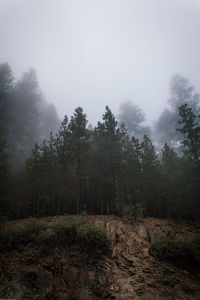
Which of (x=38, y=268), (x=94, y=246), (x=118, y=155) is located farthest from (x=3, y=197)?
(x=118, y=155)

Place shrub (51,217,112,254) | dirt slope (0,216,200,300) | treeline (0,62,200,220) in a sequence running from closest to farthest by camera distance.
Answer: dirt slope (0,216,200,300) < shrub (51,217,112,254) < treeline (0,62,200,220)

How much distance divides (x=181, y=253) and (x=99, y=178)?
9.81 meters

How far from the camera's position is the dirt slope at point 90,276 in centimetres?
586

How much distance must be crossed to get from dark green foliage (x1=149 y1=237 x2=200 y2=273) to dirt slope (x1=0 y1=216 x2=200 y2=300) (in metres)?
0.39

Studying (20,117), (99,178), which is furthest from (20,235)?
(20,117)

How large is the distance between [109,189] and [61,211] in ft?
21.0

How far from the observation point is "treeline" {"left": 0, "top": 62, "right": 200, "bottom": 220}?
1504 cm

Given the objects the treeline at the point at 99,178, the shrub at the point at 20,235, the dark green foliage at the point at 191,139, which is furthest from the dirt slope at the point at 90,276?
the dark green foliage at the point at 191,139

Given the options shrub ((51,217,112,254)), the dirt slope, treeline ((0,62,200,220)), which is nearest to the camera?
the dirt slope

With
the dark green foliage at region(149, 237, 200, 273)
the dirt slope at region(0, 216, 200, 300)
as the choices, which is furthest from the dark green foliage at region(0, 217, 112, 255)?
the dark green foliage at region(149, 237, 200, 273)

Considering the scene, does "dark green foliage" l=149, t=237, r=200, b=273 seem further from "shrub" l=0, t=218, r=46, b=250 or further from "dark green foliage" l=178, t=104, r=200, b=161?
"dark green foliage" l=178, t=104, r=200, b=161

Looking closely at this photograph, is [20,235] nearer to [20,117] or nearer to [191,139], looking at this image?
[191,139]

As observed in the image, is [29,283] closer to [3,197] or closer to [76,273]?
[76,273]

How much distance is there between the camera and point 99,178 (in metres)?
16.2
